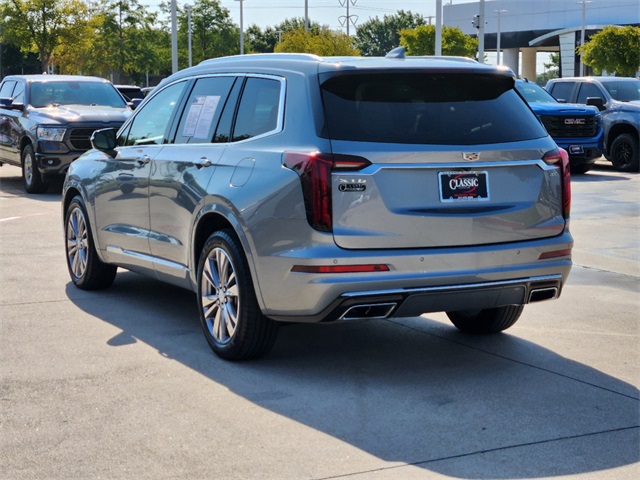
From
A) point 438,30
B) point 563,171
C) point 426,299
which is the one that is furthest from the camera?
point 438,30

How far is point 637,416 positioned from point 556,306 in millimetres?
2993

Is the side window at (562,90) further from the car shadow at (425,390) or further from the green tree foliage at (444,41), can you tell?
the green tree foliage at (444,41)

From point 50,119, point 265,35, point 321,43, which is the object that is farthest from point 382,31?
point 50,119

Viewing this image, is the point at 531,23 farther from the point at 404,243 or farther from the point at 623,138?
the point at 404,243

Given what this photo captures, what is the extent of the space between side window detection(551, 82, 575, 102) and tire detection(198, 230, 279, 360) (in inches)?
751

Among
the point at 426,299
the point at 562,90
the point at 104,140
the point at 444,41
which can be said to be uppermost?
the point at 444,41

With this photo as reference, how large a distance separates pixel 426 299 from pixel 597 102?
18344 millimetres

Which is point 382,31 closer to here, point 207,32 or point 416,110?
point 207,32

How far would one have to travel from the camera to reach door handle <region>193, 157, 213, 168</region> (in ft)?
22.5

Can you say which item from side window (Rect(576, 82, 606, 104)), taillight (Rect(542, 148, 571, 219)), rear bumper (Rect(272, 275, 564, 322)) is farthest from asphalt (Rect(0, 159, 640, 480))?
side window (Rect(576, 82, 606, 104))

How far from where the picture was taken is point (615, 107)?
76.2 feet

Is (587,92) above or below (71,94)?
below

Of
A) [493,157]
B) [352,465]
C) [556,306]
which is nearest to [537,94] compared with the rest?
[556,306]

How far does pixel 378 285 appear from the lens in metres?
5.85
